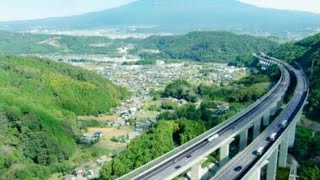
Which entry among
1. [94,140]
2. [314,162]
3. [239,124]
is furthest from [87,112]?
[314,162]

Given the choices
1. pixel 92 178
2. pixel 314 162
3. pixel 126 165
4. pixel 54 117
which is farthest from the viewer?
pixel 54 117

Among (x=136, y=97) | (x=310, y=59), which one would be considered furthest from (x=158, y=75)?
(x=310, y=59)

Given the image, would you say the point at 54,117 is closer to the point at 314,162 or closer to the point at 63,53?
the point at 314,162

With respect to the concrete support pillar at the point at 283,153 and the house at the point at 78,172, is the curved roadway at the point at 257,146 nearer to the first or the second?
the concrete support pillar at the point at 283,153

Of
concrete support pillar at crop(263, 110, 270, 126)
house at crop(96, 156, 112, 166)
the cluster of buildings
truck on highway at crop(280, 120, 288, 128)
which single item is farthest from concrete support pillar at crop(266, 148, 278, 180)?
the cluster of buildings

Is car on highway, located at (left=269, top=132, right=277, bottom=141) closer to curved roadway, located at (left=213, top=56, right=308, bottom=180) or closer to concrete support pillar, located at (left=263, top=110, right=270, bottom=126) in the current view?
curved roadway, located at (left=213, top=56, right=308, bottom=180)

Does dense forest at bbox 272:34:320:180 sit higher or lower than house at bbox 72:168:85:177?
higher

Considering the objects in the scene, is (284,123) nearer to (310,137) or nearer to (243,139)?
(310,137)
